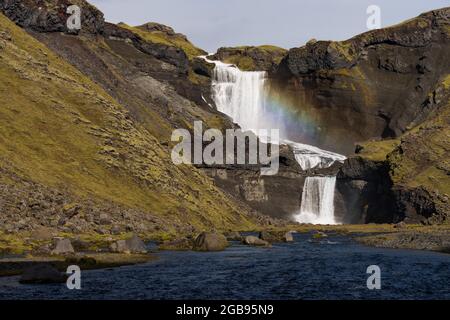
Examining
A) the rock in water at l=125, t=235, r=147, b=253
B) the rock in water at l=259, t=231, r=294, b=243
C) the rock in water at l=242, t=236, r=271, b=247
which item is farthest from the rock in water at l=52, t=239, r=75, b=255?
the rock in water at l=259, t=231, r=294, b=243

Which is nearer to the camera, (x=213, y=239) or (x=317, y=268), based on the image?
(x=317, y=268)

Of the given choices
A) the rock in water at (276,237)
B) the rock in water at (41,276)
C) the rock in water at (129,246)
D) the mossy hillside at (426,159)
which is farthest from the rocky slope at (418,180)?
the rock in water at (41,276)

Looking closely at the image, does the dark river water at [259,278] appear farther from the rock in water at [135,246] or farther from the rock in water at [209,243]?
the rock in water at [209,243]

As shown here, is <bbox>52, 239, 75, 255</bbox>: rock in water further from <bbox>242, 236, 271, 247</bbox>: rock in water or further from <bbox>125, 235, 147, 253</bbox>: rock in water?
<bbox>242, 236, 271, 247</bbox>: rock in water

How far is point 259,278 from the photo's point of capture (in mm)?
57000

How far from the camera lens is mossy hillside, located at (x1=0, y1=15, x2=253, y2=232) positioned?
117 metres

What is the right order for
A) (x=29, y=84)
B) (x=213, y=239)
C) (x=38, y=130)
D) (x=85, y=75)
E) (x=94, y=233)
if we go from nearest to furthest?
(x=213, y=239) < (x=94, y=233) < (x=38, y=130) < (x=29, y=84) < (x=85, y=75)

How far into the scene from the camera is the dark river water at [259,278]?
155 ft

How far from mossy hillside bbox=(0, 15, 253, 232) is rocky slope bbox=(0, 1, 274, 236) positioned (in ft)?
0.81

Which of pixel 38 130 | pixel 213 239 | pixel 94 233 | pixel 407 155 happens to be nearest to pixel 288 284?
pixel 213 239

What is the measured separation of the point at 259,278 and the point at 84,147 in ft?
258

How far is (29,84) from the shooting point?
Result: 139500 mm
